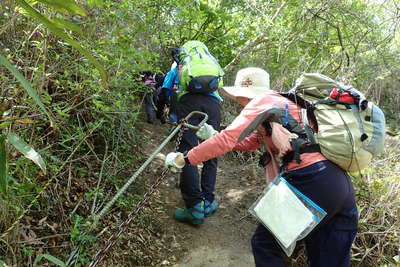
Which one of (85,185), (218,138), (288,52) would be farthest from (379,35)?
(85,185)

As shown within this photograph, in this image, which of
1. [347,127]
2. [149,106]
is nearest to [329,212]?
[347,127]

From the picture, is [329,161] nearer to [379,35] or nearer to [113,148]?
[113,148]

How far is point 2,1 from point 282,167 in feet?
7.83

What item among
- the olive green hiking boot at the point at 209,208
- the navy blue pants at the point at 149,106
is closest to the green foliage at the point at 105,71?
the navy blue pants at the point at 149,106

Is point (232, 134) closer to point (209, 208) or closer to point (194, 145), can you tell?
point (194, 145)

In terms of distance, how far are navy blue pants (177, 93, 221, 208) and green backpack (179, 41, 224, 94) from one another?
133 millimetres

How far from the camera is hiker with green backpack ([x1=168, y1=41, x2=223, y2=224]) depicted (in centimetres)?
347

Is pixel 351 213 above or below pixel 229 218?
above

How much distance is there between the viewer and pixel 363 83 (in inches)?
245

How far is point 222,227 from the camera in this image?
384 centimetres

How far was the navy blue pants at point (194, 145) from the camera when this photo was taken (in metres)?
3.55

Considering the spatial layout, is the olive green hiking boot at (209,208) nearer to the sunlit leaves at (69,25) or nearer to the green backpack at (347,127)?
Result: the green backpack at (347,127)

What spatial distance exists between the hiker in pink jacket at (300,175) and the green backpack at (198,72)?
1.14 meters

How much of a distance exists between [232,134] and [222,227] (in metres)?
1.88
